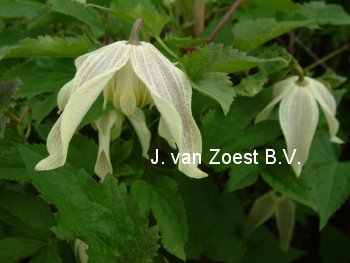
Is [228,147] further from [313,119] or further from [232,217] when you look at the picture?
[232,217]

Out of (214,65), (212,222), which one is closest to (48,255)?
(214,65)

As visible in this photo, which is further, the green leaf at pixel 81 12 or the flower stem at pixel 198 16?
the flower stem at pixel 198 16

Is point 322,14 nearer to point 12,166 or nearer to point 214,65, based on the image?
point 214,65

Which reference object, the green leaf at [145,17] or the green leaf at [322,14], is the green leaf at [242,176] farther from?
the green leaf at [322,14]

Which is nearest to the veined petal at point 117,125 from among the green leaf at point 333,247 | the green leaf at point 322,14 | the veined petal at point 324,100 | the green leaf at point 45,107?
the green leaf at point 45,107

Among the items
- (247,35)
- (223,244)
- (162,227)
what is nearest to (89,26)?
(247,35)

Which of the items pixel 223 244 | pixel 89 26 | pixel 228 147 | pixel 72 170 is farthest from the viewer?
pixel 223 244
